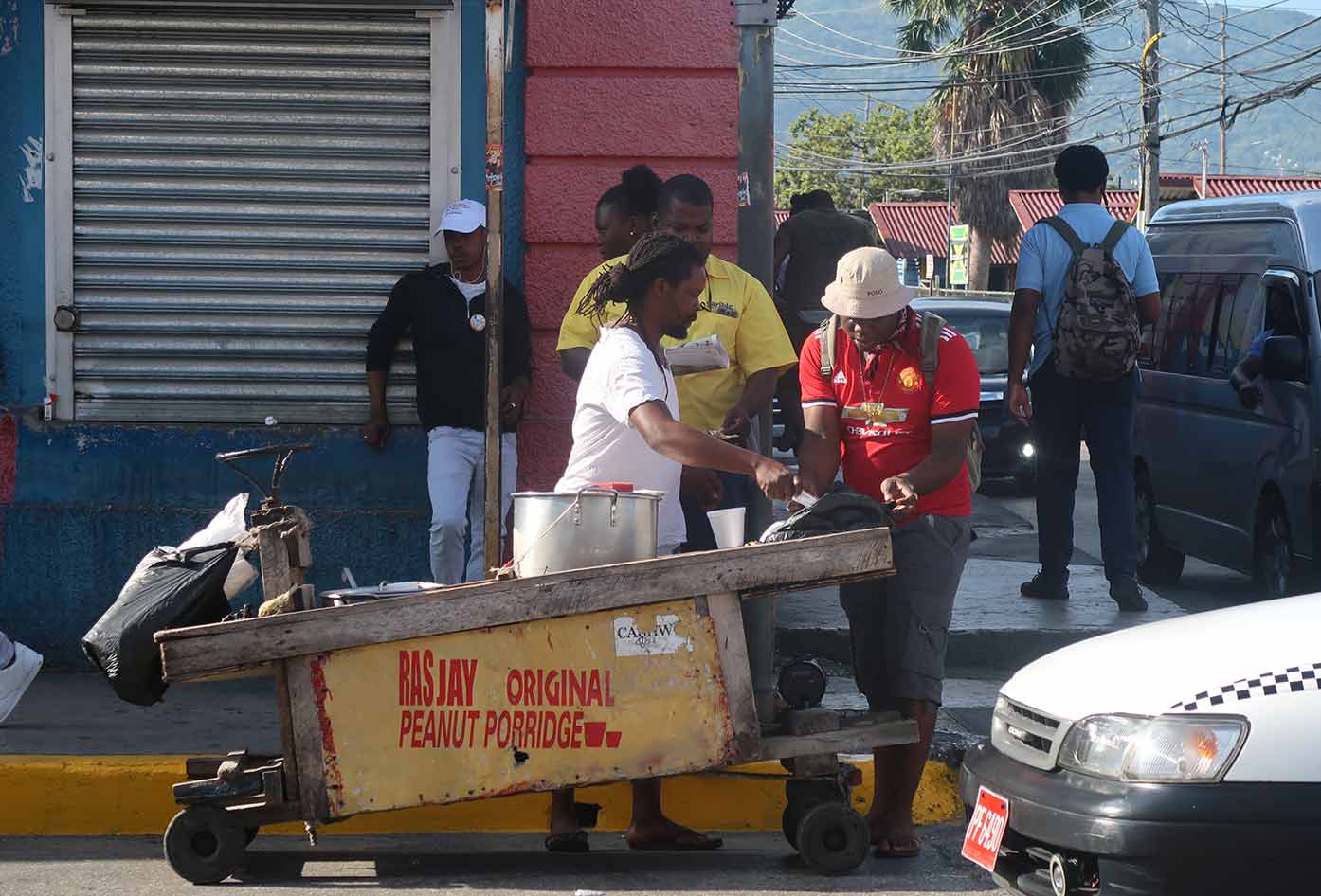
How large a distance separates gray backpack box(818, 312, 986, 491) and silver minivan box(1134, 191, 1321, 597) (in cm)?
338

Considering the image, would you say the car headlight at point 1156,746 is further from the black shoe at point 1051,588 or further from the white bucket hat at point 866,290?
the black shoe at point 1051,588

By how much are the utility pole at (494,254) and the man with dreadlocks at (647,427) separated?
537 mm

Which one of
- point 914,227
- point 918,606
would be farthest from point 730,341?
point 914,227

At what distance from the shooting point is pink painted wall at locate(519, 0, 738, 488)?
775 centimetres

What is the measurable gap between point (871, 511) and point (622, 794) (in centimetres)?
155

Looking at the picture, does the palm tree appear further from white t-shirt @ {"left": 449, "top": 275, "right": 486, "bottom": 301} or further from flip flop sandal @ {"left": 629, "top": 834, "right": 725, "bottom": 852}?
flip flop sandal @ {"left": 629, "top": 834, "right": 725, "bottom": 852}

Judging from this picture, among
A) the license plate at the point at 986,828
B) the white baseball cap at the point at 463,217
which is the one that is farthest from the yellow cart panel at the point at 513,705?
the white baseball cap at the point at 463,217

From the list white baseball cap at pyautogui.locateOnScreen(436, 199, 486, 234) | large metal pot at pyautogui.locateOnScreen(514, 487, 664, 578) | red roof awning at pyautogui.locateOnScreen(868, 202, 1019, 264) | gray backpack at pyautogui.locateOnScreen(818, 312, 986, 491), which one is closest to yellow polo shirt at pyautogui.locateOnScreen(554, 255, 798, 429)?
gray backpack at pyautogui.locateOnScreen(818, 312, 986, 491)

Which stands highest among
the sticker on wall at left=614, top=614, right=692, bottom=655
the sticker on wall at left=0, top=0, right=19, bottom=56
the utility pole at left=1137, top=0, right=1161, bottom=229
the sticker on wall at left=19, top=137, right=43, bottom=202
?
the utility pole at left=1137, top=0, right=1161, bottom=229

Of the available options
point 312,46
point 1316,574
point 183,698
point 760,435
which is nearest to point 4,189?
point 312,46

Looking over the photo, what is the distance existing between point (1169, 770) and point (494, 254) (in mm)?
2943

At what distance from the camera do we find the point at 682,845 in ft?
18.8

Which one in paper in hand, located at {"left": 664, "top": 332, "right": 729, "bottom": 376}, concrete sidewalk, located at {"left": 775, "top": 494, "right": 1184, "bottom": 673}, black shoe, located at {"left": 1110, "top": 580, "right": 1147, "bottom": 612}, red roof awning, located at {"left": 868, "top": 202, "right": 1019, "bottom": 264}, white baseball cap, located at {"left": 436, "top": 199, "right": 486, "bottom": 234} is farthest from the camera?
red roof awning, located at {"left": 868, "top": 202, "right": 1019, "bottom": 264}

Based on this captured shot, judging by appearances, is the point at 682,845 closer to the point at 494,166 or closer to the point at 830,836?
the point at 830,836
